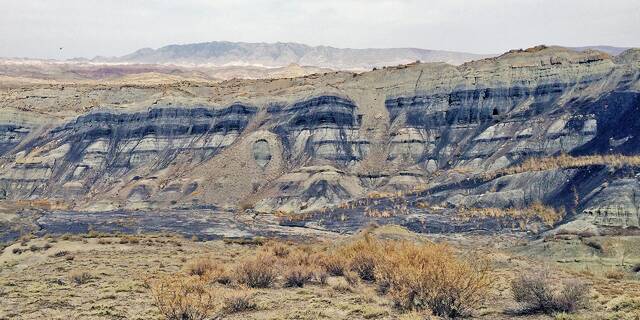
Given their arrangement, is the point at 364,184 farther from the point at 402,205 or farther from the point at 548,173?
the point at 548,173

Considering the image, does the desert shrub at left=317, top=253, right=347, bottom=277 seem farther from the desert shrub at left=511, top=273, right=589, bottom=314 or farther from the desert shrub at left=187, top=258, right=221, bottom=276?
the desert shrub at left=511, top=273, right=589, bottom=314

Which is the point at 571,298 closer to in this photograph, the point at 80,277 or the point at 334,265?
the point at 334,265

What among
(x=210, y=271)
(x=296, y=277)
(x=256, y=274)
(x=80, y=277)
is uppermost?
(x=256, y=274)

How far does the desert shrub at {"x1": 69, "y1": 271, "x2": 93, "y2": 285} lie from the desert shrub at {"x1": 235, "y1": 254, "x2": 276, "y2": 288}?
6.71 meters

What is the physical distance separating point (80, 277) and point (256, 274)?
311 inches

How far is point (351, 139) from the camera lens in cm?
10644

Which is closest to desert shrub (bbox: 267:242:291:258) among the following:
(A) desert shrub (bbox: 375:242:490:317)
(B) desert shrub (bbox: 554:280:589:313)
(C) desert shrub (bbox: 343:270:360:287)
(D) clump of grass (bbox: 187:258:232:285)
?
(D) clump of grass (bbox: 187:258:232:285)

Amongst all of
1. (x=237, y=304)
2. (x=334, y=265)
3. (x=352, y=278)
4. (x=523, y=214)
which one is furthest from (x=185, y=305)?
(x=523, y=214)

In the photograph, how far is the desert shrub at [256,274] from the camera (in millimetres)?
24078

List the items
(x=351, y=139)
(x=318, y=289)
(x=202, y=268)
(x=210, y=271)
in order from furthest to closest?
(x=351, y=139) < (x=202, y=268) < (x=210, y=271) < (x=318, y=289)

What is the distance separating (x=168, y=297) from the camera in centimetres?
1834

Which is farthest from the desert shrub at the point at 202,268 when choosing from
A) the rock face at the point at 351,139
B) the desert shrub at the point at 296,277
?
the rock face at the point at 351,139

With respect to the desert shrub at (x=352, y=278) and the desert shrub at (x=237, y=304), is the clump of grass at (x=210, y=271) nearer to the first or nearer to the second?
the desert shrub at (x=237, y=304)

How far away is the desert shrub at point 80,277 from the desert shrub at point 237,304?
8.83 m
